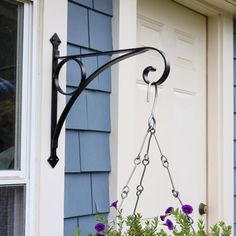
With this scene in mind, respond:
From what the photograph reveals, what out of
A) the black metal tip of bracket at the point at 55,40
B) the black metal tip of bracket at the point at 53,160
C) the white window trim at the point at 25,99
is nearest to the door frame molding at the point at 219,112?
the black metal tip of bracket at the point at 55,40

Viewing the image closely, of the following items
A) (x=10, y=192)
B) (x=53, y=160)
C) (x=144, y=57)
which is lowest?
(x=10, y=192)

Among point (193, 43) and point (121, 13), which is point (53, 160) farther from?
point (193, 43)

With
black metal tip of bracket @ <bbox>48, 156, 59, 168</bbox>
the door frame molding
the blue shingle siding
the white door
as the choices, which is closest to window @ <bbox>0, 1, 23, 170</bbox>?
black metal tip of bracket @ <bbox>48, 156, 59, 168</bbox>

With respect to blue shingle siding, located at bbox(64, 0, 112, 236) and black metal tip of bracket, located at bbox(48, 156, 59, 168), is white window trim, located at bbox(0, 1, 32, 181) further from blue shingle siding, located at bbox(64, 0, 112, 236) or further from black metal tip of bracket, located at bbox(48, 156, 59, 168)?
blue shingle siding, located at bbox(64, 0, 112, 236)

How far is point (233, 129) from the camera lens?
9.78ft

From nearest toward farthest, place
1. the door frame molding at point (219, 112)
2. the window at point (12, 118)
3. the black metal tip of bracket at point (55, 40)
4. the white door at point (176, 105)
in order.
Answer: the window at point (12, 118) < the black metal tip of bracket at point (55, 40) < the white door at point (176, 105) < the door frame molding at point (219, 112)

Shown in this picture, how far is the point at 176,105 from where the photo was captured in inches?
108

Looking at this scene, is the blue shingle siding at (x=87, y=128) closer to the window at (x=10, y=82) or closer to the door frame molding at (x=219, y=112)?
the window at (x=10, y=82)

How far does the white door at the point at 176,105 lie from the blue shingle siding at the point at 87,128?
0.31m

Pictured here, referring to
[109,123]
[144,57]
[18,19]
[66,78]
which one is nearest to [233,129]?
[144,57]

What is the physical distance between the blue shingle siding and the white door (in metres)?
0.31

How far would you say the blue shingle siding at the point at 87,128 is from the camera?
200cm

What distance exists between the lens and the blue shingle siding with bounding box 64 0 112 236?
2002 mm

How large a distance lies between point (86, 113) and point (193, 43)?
1.08 m
